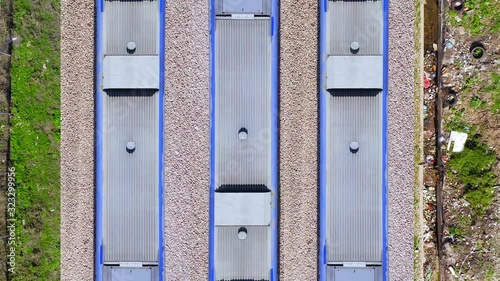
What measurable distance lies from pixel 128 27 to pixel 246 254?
4.29 metres

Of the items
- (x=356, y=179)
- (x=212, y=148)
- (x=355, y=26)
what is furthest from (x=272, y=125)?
(x=355, y=26)

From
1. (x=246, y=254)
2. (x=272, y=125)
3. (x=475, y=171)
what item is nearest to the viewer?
(x=246, y=254)

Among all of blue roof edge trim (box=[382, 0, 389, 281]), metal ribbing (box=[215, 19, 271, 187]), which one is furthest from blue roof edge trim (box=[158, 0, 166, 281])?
blue roof edge trim (box=[382, 0, 389, 281])

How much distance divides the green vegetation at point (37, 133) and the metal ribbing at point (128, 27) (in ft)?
4.77

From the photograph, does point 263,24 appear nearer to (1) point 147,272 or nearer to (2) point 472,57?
(2) point 472,57

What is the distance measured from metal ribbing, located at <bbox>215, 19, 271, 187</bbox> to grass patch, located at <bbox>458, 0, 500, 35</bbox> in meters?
3.82

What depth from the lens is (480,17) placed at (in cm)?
909

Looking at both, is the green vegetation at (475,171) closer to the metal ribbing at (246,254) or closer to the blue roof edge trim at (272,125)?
the blue roof edge trim at (272,125)

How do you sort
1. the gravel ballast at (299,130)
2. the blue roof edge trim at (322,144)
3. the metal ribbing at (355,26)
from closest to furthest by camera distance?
the metal ribbing at (355,26) < the blue roof edge trim at (322,144) < the gravel ballast at (299,130)

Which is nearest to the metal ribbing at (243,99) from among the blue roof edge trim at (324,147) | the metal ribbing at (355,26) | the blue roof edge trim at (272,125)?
the blue roof edge trim at (272,125)

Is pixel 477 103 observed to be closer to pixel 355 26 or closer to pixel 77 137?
pixel 355 26

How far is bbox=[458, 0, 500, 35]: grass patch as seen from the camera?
908 centimetres

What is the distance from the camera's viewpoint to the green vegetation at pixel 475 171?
9.06 m

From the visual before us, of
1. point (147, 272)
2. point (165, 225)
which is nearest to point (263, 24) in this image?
point (165, 225)
